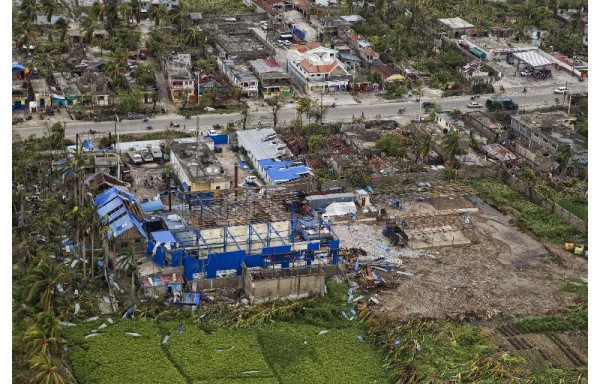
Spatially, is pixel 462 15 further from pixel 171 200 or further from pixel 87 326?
pixel 87 326

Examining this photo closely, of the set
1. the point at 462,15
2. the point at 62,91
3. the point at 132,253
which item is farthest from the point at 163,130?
the point at 462,15

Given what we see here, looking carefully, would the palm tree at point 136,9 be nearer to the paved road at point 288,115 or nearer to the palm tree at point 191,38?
the palm tree at point 191,38

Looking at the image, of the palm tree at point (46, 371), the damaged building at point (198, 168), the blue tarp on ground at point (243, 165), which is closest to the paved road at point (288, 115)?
the blue tarp on ground at point (243, 165)

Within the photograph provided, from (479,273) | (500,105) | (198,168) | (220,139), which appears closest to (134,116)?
(220,139)

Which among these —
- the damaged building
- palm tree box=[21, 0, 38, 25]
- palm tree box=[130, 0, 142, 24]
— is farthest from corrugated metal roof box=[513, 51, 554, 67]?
palm tree box=[21, 0, 38, 25]

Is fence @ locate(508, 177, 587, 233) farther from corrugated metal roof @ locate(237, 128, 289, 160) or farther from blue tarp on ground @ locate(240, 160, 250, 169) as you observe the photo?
blue tarp on ground @ locate(240, 160, 250, 169)

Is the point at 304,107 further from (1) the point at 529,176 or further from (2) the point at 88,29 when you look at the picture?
(2) the point at 88,29
